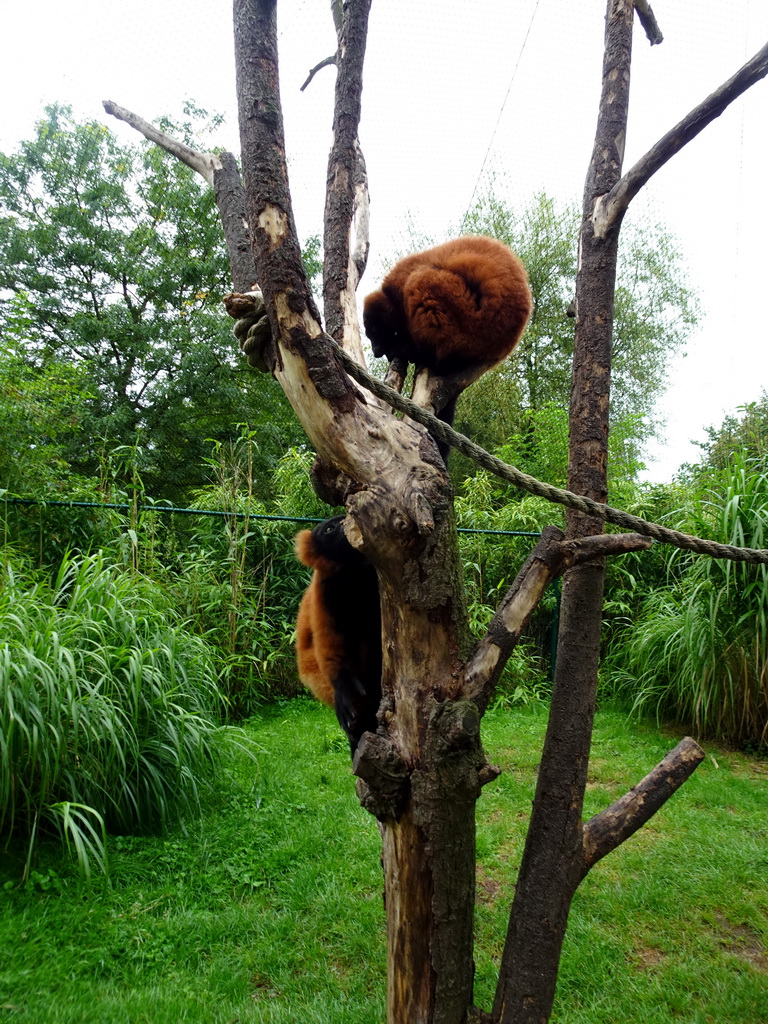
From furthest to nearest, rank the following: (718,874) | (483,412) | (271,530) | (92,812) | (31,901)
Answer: (483,412), (271,530), (718,874), (92,812), (31,901)

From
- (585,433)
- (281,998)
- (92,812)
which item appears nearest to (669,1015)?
(281,998)

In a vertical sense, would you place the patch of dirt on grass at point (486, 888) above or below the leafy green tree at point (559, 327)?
below

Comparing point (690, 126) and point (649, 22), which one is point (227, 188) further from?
point (649, 22)

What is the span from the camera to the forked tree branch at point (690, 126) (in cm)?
176

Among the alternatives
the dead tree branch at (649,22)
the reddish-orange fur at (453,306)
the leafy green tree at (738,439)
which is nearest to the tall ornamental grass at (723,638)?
the leafy green tree at (738,439)

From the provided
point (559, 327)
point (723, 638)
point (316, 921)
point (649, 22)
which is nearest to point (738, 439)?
point (559, 327)

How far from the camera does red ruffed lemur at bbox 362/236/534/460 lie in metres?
2.24

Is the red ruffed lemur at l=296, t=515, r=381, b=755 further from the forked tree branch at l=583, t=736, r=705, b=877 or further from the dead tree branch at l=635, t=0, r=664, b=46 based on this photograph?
the dead tree branch at l=635, t=0, r=664, b=46

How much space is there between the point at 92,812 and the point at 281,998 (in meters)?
1.11

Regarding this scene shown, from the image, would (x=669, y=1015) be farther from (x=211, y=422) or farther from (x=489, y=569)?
(x=211, y=422)

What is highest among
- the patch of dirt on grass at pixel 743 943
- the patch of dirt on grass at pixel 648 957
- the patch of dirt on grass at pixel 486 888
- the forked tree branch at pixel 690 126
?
the forked tree branch at pixel 690 126

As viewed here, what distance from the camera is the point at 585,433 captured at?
6.47ft

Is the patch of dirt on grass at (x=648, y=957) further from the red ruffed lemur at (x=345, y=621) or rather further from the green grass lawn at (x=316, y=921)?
the red ruffed lemur at (x=345, y=621)

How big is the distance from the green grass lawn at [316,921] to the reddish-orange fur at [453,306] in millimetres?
2192
